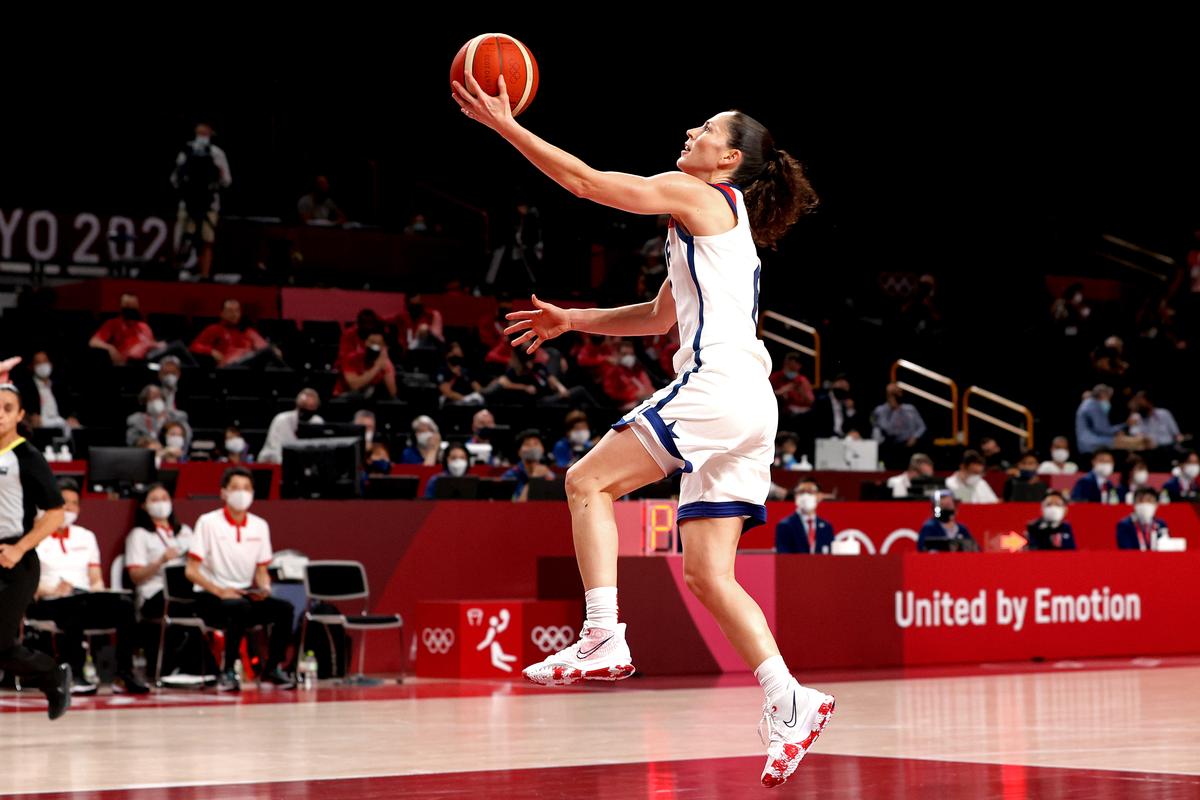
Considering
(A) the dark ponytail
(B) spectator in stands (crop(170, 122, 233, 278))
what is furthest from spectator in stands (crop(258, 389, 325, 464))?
(A) the dark ponytail

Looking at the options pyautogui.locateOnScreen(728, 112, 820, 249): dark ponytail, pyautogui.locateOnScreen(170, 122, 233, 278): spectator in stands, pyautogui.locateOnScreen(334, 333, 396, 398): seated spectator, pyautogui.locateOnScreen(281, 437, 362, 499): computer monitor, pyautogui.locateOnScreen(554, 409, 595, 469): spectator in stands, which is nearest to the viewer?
pyautogui.locateOnScreen(728, 112, 820, 249): dark ponytail

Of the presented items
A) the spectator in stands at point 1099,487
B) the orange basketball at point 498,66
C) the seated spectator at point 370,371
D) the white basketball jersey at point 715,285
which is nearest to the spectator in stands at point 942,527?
the spectator in stands at point 1099,487

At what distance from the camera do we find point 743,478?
5328mm

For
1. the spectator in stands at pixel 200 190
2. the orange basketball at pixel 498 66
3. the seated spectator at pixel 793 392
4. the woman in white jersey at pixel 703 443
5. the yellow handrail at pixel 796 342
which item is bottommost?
the woman in white jersey at pixel 703 443

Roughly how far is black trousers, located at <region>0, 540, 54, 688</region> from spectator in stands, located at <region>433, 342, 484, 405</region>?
10199 millimetres

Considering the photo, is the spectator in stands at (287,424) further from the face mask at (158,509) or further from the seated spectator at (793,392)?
the seated spectator at (793,392)

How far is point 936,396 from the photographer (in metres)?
26.7

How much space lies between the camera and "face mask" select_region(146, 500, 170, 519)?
1359 centimetres

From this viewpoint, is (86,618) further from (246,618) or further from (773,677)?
(773,677)

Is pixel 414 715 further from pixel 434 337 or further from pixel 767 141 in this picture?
pixel 434 337

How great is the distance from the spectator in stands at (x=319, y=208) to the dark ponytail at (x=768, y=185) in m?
19.9

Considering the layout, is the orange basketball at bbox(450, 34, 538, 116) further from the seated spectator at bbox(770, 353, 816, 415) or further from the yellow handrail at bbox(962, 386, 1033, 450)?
the yellow handrail at bbox(962, 386, 1033, 450)

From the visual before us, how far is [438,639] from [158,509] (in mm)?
2717

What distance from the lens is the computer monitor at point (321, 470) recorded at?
15039 millimetres
